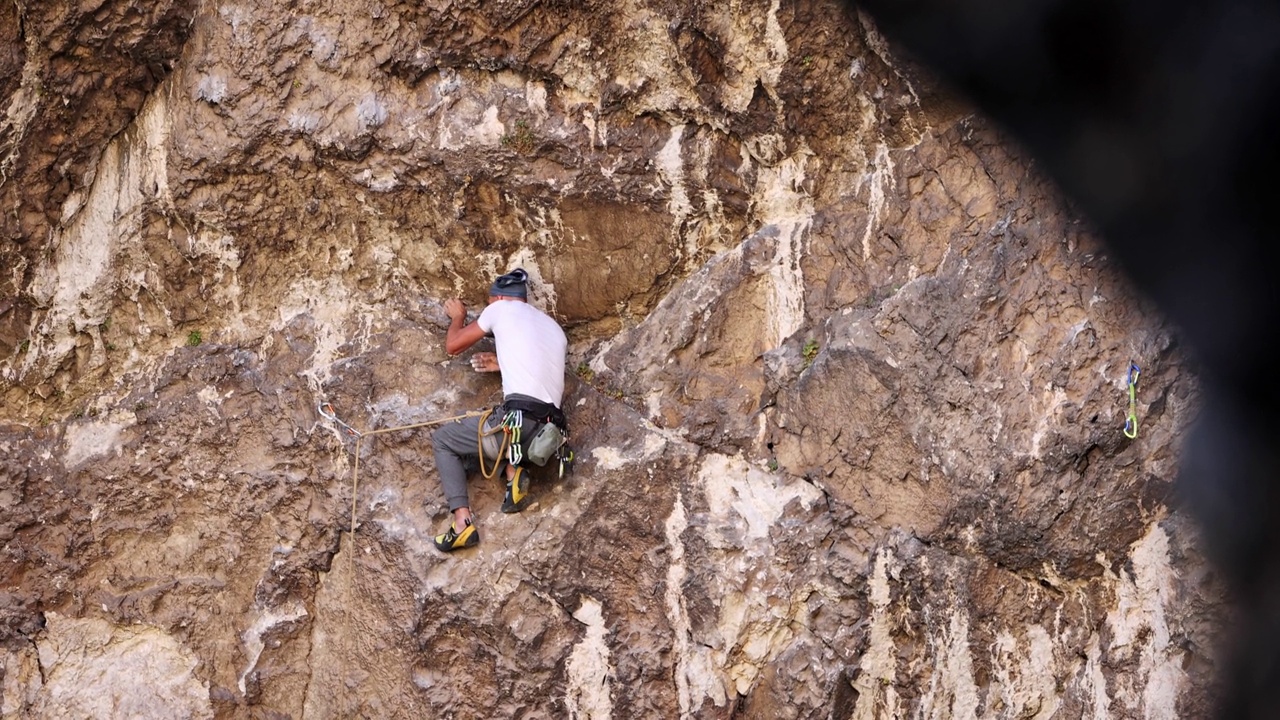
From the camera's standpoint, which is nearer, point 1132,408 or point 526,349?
point 1132,408

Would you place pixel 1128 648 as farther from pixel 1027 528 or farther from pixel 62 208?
pixel 62 208

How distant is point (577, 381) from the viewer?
283 inches

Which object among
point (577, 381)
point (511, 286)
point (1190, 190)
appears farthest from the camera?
point (577, 381)

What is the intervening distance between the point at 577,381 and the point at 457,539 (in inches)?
43.3

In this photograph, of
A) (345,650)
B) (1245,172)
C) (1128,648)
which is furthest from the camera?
(345,650)

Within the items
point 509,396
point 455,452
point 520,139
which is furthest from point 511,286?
point 455,452

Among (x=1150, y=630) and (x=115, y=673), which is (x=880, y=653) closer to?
(x=1150, y=630)

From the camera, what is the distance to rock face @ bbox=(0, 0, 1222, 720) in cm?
646

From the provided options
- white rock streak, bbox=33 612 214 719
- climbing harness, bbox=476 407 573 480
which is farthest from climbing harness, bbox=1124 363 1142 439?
white rock streak, bbox=33 612 214 719

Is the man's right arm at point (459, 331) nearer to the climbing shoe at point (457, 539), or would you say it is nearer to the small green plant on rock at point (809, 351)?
the climbing shoe at point (457, 539)

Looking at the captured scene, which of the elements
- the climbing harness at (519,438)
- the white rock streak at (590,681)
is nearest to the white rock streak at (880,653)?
the white rock streak at (590,681)

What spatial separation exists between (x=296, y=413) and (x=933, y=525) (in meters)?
3.43

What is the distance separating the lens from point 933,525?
6500 millimetres

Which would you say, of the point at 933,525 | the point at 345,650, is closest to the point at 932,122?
the point at 933,525
